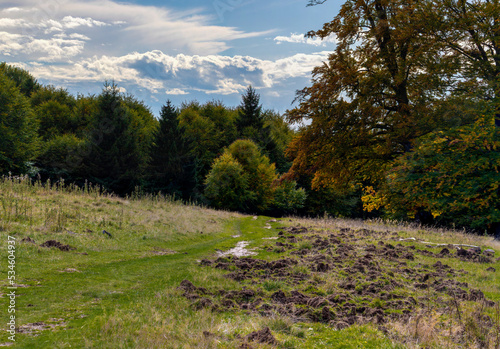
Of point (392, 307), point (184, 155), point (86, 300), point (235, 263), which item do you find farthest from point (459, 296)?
point (184, 155)

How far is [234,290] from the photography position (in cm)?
714

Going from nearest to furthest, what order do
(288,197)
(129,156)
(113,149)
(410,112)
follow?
(410,112) → (113,149) → (129,156) → (288,197)

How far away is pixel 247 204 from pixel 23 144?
28.6m

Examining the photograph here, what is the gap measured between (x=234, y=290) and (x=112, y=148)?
137ft

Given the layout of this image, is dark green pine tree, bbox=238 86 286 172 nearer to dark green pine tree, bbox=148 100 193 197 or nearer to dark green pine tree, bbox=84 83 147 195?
dark green pine tree, bbox=148 100 193 197

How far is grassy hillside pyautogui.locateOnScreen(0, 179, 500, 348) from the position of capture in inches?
188

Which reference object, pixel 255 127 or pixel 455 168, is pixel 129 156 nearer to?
pixel 255 127

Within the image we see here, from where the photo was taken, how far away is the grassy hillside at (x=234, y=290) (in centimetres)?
478

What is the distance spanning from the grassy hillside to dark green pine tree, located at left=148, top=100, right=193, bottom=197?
35.4 metres

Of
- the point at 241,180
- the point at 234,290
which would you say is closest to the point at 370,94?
the point at 234,290

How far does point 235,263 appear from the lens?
9820mm

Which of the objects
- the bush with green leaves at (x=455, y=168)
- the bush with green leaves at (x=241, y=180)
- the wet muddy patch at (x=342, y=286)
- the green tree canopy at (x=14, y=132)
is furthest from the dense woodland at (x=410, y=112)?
the green tree canopy at (x=14, y=132)

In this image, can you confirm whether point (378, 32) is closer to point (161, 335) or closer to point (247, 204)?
point (161, 335)

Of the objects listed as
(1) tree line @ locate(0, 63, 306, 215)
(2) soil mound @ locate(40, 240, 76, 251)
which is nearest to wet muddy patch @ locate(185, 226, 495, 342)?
(2) soil mound @ locate(40, 240, 76, 251)
